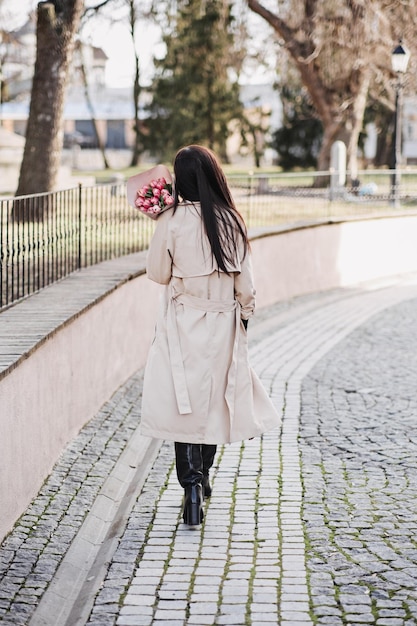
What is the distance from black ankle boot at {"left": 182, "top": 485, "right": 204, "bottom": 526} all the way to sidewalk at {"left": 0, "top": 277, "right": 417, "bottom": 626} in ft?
0.28

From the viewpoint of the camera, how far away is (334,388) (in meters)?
9.73

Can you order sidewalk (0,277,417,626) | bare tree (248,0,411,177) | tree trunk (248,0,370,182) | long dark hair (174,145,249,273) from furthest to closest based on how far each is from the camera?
1. tree trunk (248,0,370,182)
2. bare tree (248,0,411,177)
3. long dark hair (174,145,249,273)
4. sidewalk (0,277,417,626)

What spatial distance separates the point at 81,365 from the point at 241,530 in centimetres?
242

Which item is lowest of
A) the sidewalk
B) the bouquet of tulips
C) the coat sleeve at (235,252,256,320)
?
the sidewalk

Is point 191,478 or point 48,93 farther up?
point 48,93

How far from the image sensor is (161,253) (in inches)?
229

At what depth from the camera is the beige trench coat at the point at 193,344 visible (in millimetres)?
5805

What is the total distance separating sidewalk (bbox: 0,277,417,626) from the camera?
481 cm

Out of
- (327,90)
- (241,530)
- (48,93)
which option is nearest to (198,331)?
(241,530)

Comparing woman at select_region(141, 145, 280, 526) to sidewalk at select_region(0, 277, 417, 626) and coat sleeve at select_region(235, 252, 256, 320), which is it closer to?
coat sleeve at select_region(235, 252, 256, 320)

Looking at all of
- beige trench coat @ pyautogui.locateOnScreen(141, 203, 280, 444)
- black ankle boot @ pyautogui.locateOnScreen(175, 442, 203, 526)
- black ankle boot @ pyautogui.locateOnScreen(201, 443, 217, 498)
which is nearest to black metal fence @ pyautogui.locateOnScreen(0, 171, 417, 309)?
beige trench coat @ pyautogui.locateOnScreen(141, 203, 280, 444)

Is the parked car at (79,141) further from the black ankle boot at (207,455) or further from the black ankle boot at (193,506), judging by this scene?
the black ankle boot at (193,506)

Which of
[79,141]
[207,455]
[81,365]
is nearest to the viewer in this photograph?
[207,455]

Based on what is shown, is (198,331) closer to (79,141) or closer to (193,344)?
(193,344)
